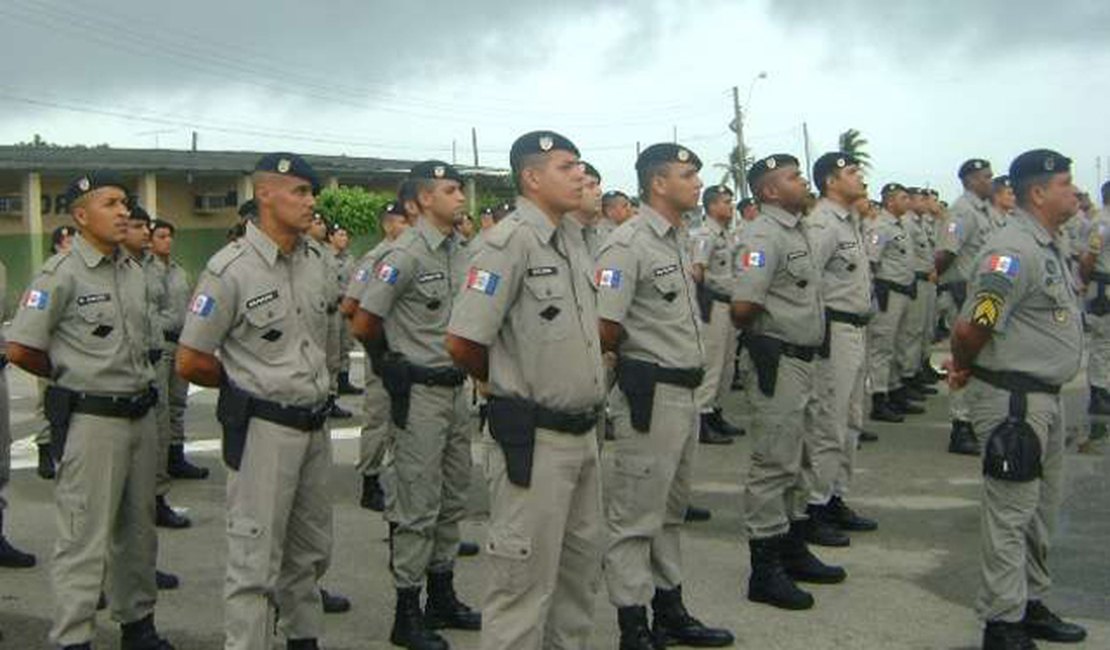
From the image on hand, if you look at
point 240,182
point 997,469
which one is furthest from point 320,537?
point 240,182

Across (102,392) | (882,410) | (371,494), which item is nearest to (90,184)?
(102,392)

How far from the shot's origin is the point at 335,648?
5566 millimetres

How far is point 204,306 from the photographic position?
463cm

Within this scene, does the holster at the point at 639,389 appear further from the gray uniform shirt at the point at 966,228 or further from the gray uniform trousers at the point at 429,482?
the gray uniform shirt at the point at 966,228

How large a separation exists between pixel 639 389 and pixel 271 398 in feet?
5.50

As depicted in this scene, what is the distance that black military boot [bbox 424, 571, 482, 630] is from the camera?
584 cm

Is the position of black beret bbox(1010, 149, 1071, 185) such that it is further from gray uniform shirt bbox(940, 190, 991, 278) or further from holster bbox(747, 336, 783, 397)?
gray uniform shirt bbox(940, 190, 991, 278)

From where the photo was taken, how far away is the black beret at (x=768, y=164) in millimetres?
6607

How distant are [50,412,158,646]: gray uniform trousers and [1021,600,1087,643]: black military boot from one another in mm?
4060

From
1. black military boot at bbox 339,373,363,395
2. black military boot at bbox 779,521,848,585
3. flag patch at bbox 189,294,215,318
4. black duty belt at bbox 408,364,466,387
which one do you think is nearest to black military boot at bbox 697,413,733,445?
black military boot at bbox 779,521,848,585

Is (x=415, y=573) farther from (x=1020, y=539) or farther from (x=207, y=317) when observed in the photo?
(x=1020, y=539)

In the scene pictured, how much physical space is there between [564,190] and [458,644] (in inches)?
93.7

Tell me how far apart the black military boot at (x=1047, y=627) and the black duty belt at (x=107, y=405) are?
4.17 meters

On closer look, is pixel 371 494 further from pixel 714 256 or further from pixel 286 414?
pixel 714 256
